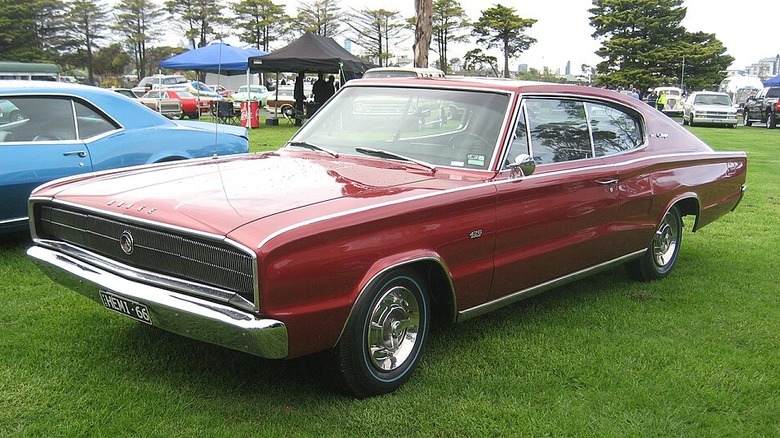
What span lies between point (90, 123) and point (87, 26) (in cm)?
A: 6085

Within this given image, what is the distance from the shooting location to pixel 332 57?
19.8 m

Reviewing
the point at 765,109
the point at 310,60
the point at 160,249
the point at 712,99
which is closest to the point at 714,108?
the point at 712,99

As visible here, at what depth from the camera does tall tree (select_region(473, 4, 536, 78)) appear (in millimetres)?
52312

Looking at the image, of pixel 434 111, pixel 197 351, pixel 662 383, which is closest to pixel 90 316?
pixel 197 351

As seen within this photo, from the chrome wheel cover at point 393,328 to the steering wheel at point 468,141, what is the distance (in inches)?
42.6

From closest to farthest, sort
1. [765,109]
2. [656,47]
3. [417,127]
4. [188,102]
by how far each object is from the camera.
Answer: [417,127] < [188,102] < [765,109] < [656,47]

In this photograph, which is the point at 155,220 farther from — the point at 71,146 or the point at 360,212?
the point at 71,146

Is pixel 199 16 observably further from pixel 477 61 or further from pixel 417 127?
pixel 417 127

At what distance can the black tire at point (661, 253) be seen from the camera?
5336mm

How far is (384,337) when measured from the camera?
10.8ft

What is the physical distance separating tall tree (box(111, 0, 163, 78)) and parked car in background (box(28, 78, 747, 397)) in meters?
60.4

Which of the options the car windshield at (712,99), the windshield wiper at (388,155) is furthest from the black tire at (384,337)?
the car windshield at (712,99)

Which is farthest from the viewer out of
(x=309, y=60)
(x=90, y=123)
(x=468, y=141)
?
(x=309, y=60)

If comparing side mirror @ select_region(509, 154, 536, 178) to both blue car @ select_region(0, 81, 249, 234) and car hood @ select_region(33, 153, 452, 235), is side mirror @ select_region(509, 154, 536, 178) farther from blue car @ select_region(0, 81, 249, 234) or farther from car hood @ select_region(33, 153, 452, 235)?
blue car @ select_region(0, 81, 249, 234)
